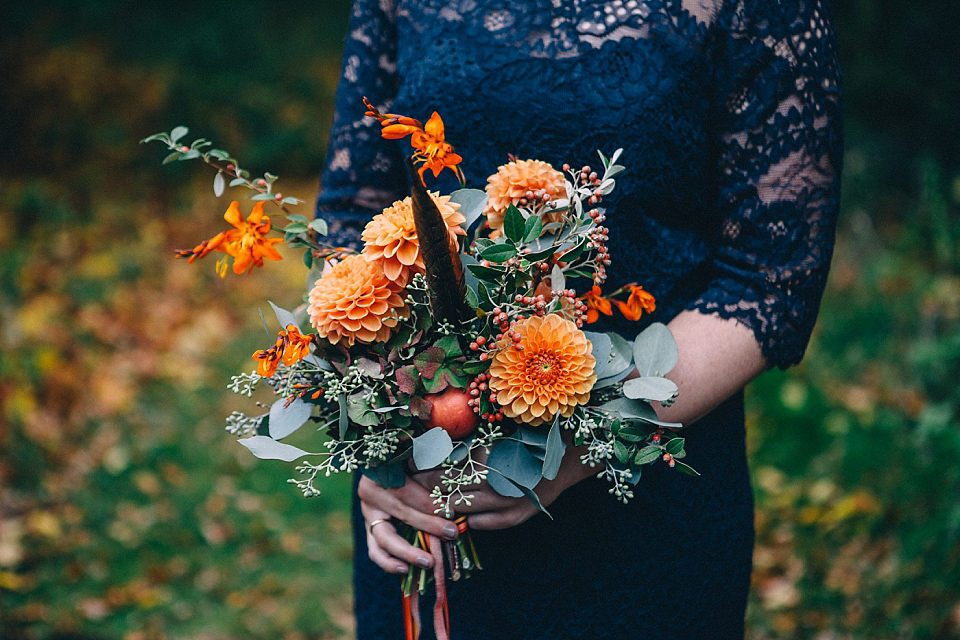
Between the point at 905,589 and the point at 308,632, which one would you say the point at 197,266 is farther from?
the point at 905,589

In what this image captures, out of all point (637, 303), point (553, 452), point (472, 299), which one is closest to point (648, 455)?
point (553, 452)

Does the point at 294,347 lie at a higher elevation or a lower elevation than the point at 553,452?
higher

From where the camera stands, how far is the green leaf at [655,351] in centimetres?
117

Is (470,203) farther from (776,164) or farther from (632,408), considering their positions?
(776,164)

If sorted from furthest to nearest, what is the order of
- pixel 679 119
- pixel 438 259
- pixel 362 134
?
pixel 362 134 → pixel 679 119 → pixel 438 259

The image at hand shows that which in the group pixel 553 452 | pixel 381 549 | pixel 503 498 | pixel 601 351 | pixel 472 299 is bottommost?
pixel 381 549

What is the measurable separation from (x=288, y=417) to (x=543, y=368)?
1.43 feet

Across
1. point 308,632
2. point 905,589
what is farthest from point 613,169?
point 308,632

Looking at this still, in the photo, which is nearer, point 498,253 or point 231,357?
point 498,253

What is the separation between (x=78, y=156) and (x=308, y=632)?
5.16 metres

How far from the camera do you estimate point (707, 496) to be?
4.78 ft

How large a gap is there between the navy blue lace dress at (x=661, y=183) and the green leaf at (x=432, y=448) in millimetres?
406

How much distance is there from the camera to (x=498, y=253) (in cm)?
102

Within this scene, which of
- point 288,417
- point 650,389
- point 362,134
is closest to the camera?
point 650,389
